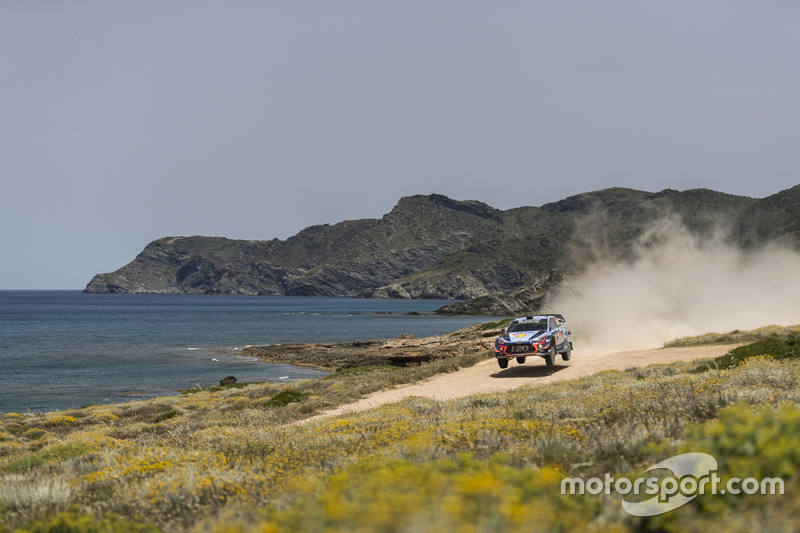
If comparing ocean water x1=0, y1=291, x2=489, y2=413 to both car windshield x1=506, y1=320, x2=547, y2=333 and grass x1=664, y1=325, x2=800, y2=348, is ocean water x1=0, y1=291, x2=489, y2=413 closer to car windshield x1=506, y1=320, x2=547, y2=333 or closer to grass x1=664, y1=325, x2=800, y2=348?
car windshield x1=506, y1=320, x2=547, y2=333

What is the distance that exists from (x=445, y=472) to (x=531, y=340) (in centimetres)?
1969

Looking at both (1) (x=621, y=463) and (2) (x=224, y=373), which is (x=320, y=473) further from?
(2) (x=224, y=373)

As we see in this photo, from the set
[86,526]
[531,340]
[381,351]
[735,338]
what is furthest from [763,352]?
[381,351]

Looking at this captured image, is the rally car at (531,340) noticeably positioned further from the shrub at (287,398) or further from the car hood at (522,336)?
the shrub at (287,398)

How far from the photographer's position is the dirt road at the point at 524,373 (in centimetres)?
2086

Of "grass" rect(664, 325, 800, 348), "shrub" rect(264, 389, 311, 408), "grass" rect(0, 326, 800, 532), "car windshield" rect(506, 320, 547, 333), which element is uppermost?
"grass" rect(0, 326, 800, 532)

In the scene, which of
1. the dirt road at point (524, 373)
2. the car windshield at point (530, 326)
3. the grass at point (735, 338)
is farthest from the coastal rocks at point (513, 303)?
the car windshield at point (530, 326)

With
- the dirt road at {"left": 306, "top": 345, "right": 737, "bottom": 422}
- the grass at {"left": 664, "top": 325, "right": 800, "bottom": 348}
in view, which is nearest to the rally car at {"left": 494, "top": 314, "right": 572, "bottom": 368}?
the dirt road at {"left": 306, "top": 345, "right": 737, "bottom": 422}

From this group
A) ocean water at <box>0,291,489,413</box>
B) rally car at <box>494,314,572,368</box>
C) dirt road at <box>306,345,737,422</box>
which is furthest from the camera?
ocean water at <box>0,291,489,413</box>

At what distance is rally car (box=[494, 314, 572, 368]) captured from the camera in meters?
23.5

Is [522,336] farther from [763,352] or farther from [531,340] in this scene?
[763,352]

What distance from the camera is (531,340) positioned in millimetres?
23516

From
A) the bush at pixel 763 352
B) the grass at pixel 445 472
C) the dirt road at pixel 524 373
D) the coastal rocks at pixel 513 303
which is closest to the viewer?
the grass at pixel 445 472

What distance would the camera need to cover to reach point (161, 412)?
24.0 meters
